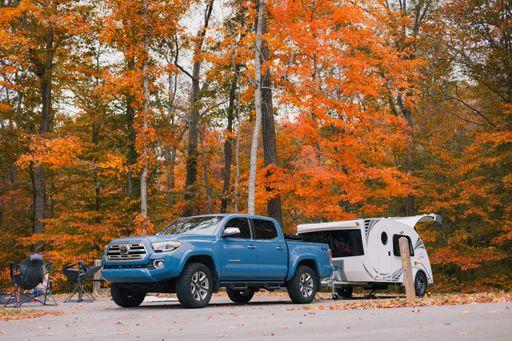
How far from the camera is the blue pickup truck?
1432 centimetres

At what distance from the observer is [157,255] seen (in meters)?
14.2

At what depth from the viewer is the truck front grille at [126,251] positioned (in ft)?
47.3

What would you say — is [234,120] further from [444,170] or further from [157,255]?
[157,255]

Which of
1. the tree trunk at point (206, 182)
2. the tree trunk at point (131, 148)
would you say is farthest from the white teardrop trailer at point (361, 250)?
the tree trunk at point (206, 182)

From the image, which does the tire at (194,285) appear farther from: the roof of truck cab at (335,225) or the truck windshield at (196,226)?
the roof of truck cab at (335,225)

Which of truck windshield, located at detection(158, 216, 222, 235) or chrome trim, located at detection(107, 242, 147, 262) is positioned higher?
truck windshield, located at detection(158, 216, 222, 235)

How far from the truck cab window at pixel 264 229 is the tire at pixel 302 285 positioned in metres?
1.09

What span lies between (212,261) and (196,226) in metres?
1.06

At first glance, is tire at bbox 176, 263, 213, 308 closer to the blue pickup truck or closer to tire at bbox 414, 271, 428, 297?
the blue pickup truck

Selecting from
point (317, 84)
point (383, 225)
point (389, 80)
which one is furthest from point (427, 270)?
point (389, 80)

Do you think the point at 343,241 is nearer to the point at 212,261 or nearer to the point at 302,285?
the point at 302,285

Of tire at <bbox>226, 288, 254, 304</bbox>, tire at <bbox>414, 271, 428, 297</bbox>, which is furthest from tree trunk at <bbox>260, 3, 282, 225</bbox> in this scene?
tire at <bbox>226, 288, 254, 304</bbox>

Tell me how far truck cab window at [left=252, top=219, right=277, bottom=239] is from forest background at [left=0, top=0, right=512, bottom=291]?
8009mm

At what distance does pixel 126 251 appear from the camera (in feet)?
48.0
